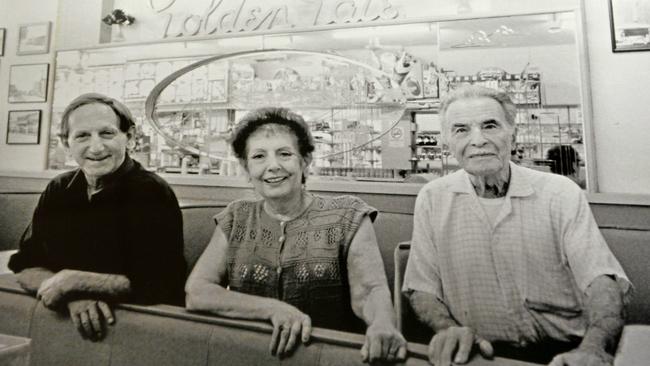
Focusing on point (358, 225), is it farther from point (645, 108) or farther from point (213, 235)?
point (645, 108)

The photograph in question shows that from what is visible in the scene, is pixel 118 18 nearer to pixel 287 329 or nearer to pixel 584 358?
pixel 287 329

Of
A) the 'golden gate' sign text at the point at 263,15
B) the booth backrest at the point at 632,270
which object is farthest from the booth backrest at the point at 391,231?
the 'golden gate' sign text at the point at 263,15

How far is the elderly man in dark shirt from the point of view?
47.5 inches

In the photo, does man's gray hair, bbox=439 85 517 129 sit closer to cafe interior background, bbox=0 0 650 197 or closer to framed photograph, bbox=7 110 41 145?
cafe interior background, bbox=0 0 650 197

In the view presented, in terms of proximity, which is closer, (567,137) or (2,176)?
(567,137)

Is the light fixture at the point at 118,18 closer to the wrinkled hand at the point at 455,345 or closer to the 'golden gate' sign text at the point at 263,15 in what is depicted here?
the 'golden gate' sign text at the point at 263,15

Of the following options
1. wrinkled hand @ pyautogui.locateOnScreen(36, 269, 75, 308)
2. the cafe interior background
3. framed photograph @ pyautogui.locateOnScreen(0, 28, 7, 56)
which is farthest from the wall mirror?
wrinkled hand @ pyautogui.locateOnScreen(36, 269, 75, 308)

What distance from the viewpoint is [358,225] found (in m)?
1.13

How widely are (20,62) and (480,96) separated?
1689 millimetres

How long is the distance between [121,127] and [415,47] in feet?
3.28

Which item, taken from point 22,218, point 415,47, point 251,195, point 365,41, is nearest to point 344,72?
point 365,41

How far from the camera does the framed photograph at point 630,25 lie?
3.47 feet

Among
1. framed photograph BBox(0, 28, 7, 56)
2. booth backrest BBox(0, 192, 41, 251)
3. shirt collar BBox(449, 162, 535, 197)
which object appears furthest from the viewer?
framed photograph BBox(0, 28, 7, 56)

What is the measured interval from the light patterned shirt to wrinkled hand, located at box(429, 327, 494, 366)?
59 mm
